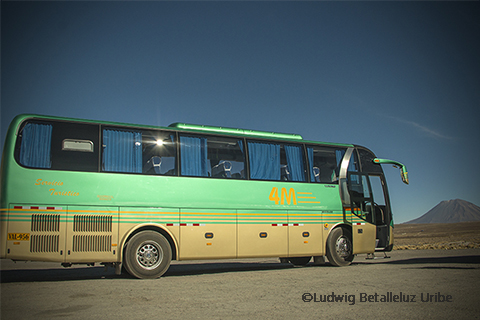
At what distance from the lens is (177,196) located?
1103 centimetres

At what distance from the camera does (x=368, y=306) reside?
6516 millimetres

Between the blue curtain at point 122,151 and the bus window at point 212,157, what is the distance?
1202 mm

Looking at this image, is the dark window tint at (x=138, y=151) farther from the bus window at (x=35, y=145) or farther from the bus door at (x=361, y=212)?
the bus door at (x=361, y=212)

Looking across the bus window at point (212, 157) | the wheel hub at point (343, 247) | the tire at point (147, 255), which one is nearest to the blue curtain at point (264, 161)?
the bus window at point (212, 157)

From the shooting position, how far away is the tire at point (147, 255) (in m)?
10.3

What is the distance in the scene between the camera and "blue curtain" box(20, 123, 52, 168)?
30.9ft

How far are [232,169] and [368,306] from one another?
6.21 m

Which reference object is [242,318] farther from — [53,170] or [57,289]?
[53,170]

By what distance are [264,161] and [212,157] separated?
65.3 inches

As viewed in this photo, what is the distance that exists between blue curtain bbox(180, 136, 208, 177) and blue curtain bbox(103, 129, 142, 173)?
3.89 ft

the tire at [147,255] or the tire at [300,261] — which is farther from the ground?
the tire at [147,255]

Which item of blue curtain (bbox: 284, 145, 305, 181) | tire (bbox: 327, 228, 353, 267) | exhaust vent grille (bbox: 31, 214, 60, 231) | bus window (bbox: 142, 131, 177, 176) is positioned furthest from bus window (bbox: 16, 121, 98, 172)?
tire (bbox: 327, 228, 353, 267)

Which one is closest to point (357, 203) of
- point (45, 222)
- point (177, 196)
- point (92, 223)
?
point (177, 196)

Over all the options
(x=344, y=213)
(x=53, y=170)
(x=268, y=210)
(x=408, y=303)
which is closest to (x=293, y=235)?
(x=268, y=210)
